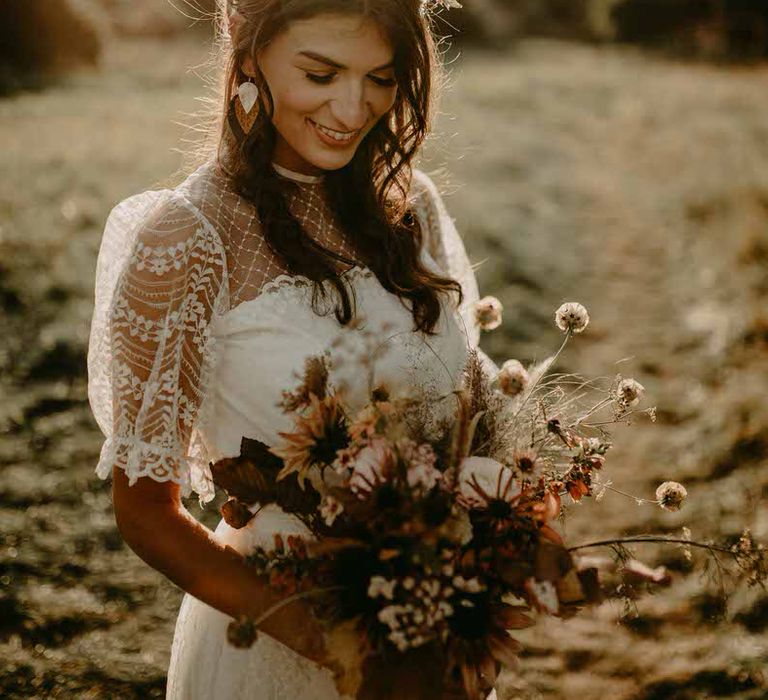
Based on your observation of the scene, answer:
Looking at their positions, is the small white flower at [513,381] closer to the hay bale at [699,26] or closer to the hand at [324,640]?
the hand at [324,640]

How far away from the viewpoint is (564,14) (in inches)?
1576

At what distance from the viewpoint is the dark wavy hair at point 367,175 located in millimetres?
2064

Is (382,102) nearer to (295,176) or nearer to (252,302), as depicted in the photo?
(295,176)

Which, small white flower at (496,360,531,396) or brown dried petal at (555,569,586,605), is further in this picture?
small white flower at (496,360,531,396)

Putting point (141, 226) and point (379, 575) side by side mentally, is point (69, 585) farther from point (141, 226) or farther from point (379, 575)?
point (379, 575)

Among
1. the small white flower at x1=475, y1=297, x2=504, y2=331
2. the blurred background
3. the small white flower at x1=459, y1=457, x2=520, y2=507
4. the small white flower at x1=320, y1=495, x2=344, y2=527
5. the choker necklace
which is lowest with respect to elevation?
the blurred background

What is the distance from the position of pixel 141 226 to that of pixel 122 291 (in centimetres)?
15

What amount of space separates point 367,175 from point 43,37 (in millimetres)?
17436

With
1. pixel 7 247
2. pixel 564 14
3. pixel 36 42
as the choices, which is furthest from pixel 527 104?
pixel 564 14

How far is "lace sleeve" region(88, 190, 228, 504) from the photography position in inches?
72.5

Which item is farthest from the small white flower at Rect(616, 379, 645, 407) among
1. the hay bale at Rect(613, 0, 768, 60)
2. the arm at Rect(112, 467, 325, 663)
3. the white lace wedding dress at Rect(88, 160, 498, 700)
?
the hay bale at Rect(613, 0, 768, 60)

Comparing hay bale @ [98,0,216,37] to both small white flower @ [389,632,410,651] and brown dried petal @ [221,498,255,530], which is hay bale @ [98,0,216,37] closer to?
brown dried petal @ [221,498,255,530]

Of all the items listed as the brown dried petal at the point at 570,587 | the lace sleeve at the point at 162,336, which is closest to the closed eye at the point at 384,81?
the lace sleeve at the point at 162,336

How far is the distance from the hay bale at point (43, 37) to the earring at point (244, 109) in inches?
634
